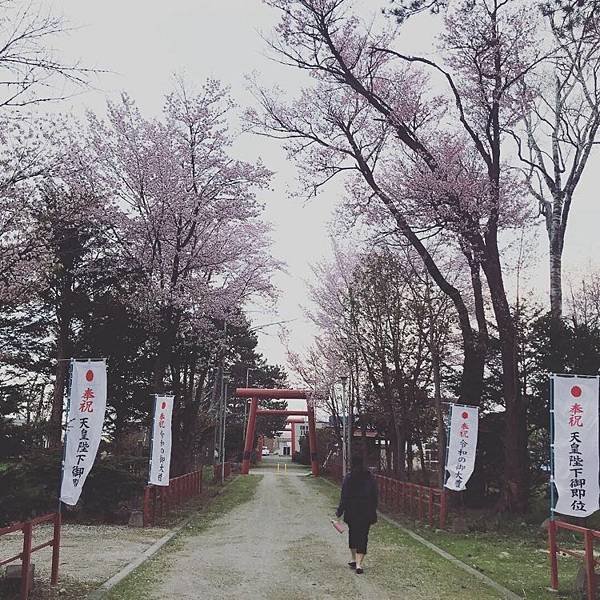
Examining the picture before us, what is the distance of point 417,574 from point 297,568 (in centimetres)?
159

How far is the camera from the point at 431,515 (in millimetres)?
15047

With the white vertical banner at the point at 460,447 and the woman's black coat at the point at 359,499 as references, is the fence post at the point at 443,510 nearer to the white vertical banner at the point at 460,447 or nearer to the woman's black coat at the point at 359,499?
the white vertical banner at the point at 460,447

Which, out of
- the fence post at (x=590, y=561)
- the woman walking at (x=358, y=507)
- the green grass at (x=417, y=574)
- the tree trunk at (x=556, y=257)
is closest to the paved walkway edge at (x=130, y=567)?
the woman walking at (x=358, y=507)

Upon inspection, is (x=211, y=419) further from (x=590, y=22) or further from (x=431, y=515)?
(x=590, y=22)

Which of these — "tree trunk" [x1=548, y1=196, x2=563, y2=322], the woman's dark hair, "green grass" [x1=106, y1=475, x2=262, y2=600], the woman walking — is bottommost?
"green grass" [x1=106, y1=475, x2=262, y2=600]

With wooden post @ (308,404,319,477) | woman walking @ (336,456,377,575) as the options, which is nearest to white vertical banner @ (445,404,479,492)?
woman walking @ (336,456,377,575)

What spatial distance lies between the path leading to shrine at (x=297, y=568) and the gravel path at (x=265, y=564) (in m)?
0.01

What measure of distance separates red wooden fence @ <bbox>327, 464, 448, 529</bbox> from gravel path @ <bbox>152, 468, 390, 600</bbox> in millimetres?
2175

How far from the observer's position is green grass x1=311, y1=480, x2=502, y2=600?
8.09m

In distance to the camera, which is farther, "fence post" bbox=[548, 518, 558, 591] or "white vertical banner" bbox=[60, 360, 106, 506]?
"white vertical banner" bbox=[60, 360, 106, 506]

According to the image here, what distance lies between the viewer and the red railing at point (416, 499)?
1484cm

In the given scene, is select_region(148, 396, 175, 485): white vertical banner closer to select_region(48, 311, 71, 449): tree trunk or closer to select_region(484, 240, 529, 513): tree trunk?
select_region(48, 311, 71, 449): tree trunk

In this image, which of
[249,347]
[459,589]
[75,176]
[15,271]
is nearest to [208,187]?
[75,176]

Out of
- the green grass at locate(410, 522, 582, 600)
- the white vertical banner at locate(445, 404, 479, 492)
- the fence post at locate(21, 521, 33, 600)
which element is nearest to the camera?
the fence post at locate(21, 521, 33, 600)
